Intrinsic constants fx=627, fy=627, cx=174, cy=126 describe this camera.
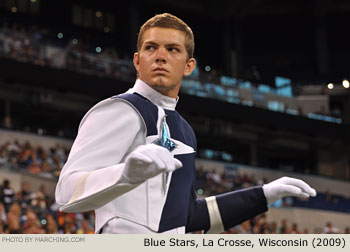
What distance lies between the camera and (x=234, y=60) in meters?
24.3

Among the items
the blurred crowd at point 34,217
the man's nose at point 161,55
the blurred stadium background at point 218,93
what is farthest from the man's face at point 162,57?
the blurred stadium background at point 218,93

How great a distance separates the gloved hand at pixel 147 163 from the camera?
1443mm

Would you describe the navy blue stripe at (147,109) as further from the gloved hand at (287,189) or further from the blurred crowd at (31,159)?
the blurred crowd at (31,159)

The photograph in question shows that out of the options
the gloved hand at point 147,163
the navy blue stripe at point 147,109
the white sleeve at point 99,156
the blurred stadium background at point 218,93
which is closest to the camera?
the gloved hand at point 147,163

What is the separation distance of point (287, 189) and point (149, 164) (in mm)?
816

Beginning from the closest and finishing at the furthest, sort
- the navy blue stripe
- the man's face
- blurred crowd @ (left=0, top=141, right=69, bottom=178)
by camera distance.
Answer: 1. the navy blue stripe
2. the man's face
3. blurred crowd @ (left=0, top=141, right=69, bottom=178)

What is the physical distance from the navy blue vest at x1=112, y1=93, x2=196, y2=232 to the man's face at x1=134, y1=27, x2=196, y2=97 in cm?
8

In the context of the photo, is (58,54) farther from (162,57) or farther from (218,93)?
(162,57)

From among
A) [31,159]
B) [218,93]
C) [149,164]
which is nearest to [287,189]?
[149,164]

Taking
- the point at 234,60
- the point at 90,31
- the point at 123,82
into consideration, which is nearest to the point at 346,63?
the point at 234,60

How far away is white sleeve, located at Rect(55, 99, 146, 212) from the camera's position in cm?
164

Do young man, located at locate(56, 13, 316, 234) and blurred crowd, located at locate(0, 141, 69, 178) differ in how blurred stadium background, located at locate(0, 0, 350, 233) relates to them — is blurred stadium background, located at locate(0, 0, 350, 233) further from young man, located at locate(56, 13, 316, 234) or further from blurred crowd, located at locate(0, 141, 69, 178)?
young man, located at locate(56, 13, 316, 234)

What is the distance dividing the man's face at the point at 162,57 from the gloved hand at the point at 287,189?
0.51m

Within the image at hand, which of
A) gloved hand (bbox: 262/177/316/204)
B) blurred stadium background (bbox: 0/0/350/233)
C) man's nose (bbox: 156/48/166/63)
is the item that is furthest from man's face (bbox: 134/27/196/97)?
blurred stadium background (bbox: 0/0/350/233)
